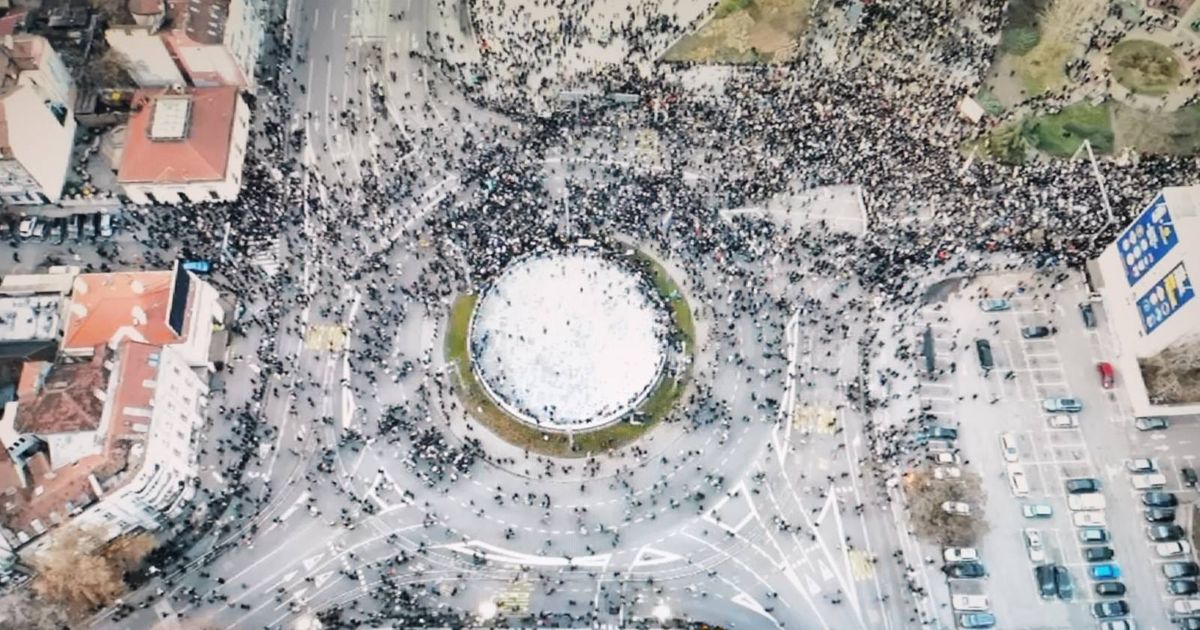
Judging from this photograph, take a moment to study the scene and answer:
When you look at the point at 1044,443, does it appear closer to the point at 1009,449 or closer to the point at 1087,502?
the point at 1009,449

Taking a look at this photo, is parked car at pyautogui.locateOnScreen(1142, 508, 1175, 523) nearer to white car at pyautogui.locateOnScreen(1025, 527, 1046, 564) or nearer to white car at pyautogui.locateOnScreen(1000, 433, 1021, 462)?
white car at pyautogui.locateOnScreen(1025, 527, 1046, 564)

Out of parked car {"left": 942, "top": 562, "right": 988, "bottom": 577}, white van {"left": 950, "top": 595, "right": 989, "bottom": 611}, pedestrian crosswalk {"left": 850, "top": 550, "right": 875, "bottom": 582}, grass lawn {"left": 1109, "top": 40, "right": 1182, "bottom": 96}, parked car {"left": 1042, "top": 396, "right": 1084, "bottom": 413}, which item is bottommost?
white van {"left": 950, "top": 595, "right": 989, "bottom": 611}

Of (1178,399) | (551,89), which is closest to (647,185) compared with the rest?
(551,89)

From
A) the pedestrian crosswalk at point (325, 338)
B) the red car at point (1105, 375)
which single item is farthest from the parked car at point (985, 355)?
the pedestrian crosswalk at point (325, 338)

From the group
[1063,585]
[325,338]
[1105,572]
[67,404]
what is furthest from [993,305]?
[67,404]

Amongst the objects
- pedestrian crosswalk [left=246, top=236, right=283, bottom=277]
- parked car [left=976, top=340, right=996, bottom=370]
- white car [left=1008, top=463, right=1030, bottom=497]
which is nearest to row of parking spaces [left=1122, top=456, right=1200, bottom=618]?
white car [left=1008, top=463, right=1030, bottom=497]
